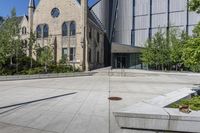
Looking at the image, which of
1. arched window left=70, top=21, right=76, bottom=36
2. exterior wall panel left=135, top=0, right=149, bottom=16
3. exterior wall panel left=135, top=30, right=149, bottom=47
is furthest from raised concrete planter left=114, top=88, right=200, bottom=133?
exterior wall panel left=135, top=0, right=149, bottom=16

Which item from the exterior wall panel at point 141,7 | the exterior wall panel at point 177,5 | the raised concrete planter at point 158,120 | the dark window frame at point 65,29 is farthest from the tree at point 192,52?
the exterior wall panel at point 141,7

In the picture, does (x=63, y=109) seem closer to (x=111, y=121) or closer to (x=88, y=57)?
(x=111, y=121)

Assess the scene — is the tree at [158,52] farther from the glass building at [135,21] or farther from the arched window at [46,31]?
the arched window at [46,31]

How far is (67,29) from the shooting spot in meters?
43.3

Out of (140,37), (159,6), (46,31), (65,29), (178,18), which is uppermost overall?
(159,6)

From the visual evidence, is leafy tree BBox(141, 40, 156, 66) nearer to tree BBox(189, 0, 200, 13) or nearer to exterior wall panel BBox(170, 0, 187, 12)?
exterior wall panel BBox(170, 0, 187, 12)

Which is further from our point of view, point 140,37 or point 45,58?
point 140,37

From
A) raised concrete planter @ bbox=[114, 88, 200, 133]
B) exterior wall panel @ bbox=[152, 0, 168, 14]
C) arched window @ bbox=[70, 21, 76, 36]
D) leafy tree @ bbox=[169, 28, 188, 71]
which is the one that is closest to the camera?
raised concrete planter @ bbox=[114, 88, 200, 133]

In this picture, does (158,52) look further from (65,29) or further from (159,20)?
(159,20)

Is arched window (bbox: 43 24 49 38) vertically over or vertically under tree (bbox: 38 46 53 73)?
over

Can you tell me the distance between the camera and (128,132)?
7.33 meters

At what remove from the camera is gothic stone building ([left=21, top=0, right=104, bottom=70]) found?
135ft

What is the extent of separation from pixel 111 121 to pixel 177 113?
7.40 ft

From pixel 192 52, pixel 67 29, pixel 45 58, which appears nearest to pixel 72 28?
pixel 67 29
